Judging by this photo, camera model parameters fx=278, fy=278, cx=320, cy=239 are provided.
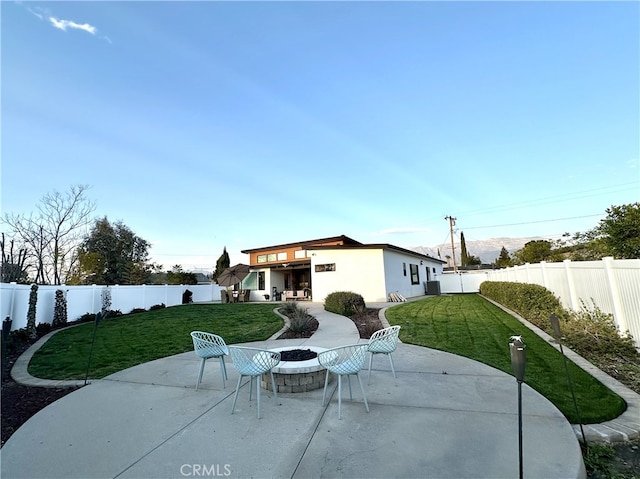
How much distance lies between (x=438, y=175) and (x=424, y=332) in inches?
399

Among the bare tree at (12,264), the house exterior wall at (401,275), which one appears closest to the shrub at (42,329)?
the bare tree at (12,264)

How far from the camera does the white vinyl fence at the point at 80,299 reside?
9.76 m

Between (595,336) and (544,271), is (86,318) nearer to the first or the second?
(595,336)

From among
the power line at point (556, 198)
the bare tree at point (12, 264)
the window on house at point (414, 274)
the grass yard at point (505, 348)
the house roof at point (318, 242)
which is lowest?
the grass yard at point (505, 348)

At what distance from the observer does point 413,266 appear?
68.4 feet

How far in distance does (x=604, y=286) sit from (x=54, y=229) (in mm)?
26304

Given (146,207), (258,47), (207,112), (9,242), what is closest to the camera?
(258,47)

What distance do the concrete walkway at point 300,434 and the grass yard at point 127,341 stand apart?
5.98ft

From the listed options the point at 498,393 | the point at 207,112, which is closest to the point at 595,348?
the point at 498,393

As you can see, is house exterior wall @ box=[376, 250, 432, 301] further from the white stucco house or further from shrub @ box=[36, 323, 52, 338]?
shrub @ box=[36, 323, 52, 338]

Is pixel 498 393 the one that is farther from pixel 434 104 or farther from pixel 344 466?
pixel 434 104

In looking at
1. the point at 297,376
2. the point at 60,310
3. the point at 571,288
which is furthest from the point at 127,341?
the point at 571,288

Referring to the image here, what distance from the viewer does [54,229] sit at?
18.0 meters

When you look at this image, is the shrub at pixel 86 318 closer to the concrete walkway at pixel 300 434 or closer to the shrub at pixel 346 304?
the concrete walkway at pixel 300 434
